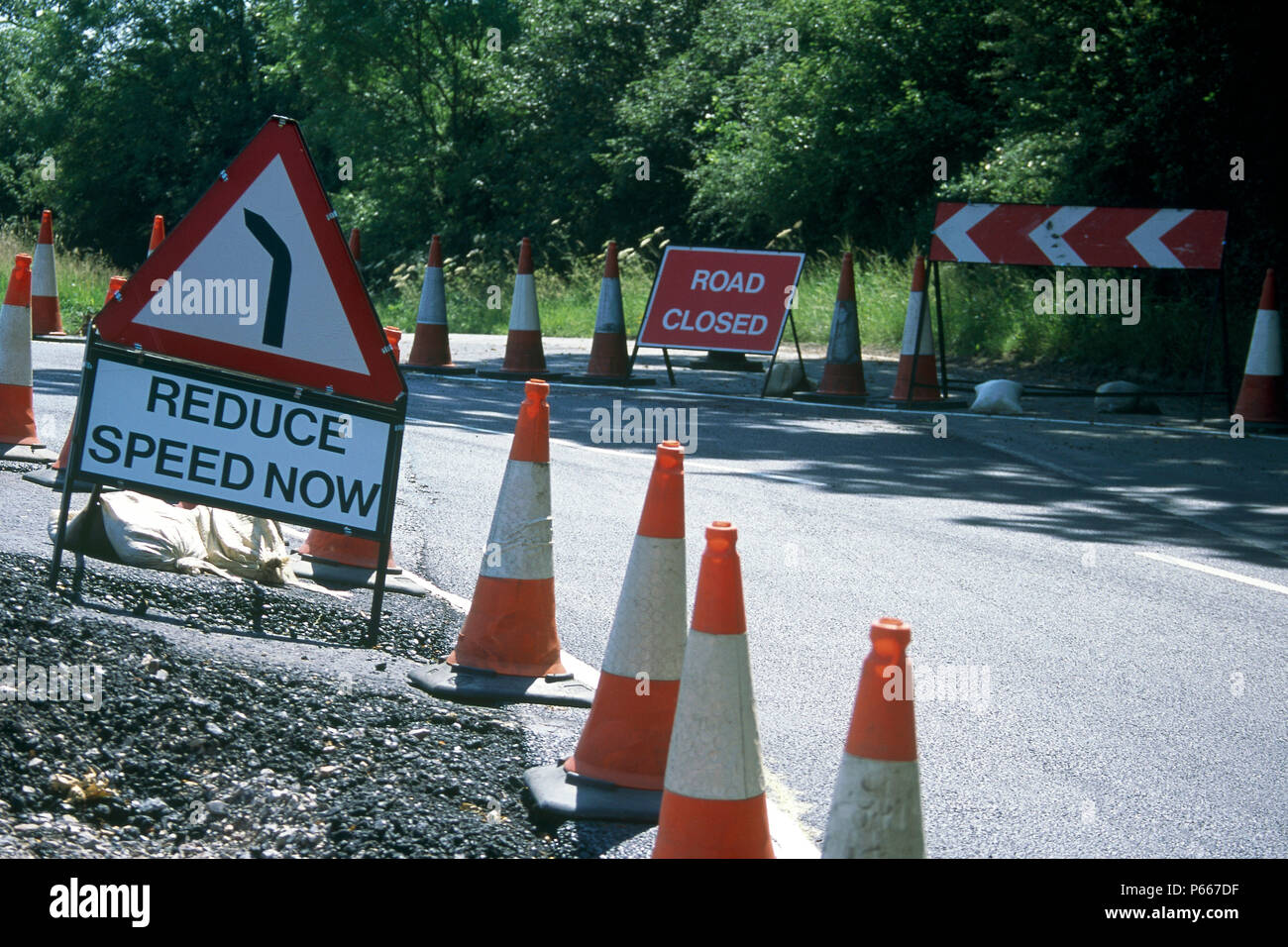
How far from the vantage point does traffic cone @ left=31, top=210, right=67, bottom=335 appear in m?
12.9

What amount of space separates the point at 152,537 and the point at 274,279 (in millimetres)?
1279

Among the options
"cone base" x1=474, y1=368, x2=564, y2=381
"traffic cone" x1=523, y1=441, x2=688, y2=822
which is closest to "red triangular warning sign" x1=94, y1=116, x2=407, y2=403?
"traffic cone" x1=523, y1=441, x2=688, y2=822

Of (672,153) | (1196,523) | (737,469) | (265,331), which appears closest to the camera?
(265,331)

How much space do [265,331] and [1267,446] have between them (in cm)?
886

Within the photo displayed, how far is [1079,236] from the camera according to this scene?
1302cm

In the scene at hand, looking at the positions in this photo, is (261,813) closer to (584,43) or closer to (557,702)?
(557,702)

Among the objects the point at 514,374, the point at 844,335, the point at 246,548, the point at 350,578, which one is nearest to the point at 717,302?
the point at 844,335

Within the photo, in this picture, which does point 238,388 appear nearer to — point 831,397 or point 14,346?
point 14,346

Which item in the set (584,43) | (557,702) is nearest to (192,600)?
(557,702)

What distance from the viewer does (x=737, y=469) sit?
9.87m

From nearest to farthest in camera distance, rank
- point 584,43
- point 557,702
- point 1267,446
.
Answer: point 557,702
point 1267,446
point 584,43

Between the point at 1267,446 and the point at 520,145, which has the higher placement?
the point at 520,145

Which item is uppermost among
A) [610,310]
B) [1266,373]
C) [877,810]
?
[610,310]

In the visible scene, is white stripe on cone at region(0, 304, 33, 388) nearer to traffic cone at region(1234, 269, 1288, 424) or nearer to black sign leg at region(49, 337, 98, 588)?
black sign leg at region(49, 337, 98, 588)
